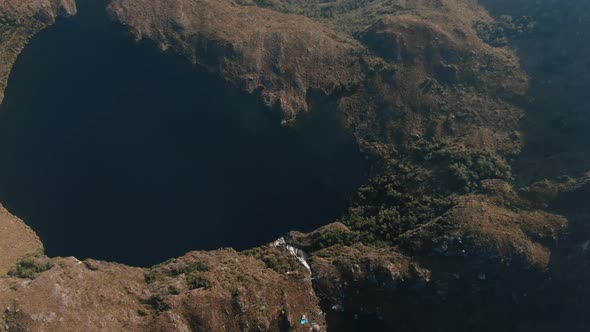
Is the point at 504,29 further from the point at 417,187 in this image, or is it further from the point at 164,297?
the point at 164,297

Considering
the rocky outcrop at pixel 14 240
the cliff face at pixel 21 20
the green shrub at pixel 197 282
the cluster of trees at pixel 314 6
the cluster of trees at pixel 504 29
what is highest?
the cluster of trees at pixel 504 29

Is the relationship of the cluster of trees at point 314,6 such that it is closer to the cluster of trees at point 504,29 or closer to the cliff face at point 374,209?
the cliff face at point 374,209

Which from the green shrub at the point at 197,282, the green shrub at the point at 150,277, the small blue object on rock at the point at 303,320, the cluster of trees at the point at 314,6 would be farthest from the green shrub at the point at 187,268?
the cluster of trees at the point at 314,6

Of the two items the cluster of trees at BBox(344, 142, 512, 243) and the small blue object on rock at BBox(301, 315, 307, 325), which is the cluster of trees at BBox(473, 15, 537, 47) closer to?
the cluster of trees at BBox(344, 142, 512, 243)

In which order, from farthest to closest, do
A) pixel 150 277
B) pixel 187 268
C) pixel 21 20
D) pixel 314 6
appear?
pixel 314 6 → pixel 21 20 → pixel 187 268 → pixel 150 277

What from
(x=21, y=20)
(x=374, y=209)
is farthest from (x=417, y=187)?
(x=21, y=20)

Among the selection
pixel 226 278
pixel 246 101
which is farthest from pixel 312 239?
pixel 246 101
